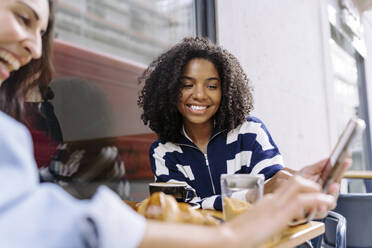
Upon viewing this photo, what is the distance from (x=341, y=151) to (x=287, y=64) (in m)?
2.97

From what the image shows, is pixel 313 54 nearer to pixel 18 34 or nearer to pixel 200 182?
pixel 200 182

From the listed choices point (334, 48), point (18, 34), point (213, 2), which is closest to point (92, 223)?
point (18, 34)

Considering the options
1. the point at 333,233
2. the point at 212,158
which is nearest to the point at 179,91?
the point at 212,158

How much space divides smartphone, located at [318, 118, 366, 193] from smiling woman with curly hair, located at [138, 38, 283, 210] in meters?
0.76

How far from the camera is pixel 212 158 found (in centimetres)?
152

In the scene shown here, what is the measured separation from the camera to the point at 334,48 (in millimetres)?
4852

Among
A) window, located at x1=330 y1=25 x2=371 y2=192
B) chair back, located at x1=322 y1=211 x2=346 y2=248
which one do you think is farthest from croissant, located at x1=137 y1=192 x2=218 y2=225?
window, located at x1=330 y1=25 x2=371 y2=192

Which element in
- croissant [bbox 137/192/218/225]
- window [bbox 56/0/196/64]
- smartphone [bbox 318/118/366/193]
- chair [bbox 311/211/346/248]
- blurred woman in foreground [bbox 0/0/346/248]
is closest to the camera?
blurred woman in foreground [bbox 0/0/346/248]

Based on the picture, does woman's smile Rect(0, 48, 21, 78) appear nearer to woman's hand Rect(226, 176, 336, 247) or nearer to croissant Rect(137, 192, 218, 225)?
croissant Rect(137, 192, 218, 225)

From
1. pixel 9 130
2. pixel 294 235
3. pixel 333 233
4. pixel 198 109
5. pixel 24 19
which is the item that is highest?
pixel 24 19

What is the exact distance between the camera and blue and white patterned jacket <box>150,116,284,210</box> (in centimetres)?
148

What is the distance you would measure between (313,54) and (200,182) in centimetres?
315

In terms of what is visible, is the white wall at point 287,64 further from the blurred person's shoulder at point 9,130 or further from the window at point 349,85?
the blurred person's shoulder at point 9,130

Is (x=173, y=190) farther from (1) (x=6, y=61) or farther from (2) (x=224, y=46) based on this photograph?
(2) (x=224, y=46)
